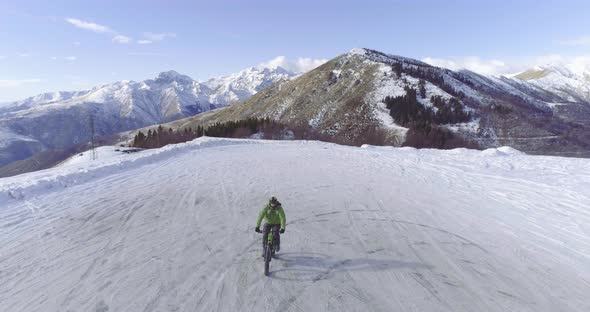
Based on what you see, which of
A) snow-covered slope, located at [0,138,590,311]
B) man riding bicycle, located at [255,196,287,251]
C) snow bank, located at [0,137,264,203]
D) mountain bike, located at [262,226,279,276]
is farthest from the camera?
snow bank, located at [0,137,264,203]

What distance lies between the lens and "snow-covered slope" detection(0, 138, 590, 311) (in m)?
8.12

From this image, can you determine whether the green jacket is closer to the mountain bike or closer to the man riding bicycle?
the man riding bicycle

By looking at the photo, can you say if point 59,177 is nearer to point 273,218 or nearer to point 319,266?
point 273,218

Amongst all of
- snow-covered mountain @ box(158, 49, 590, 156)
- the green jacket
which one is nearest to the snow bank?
the green jacket

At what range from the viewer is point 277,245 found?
386 inches

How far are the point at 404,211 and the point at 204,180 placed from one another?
38.7 ft

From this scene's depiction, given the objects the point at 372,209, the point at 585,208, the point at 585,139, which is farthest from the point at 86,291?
the point at 585,139

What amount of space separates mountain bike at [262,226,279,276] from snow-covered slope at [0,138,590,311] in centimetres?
32

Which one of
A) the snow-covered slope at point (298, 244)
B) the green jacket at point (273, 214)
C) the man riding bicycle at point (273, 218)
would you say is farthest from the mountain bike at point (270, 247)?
the snow-covered slope at point (298, 244)

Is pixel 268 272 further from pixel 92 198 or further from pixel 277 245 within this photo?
pixel 92 198

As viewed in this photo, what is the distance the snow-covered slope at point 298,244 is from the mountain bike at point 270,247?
0.32 metres

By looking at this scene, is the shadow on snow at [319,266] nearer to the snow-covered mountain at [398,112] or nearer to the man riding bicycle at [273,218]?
the man riding bicycle at [273,218]

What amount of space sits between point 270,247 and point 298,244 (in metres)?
2.12

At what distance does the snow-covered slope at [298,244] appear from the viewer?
8125mm
